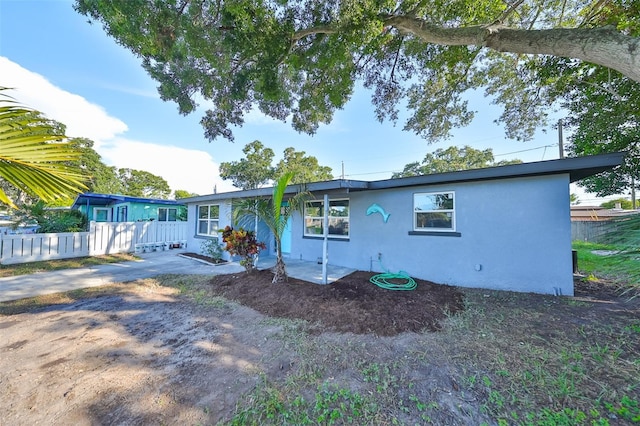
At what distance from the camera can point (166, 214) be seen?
16078 mm

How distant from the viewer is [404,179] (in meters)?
6.19

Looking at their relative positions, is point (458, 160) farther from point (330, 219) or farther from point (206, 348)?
point (206, 348)

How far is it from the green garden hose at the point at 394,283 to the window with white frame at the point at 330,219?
2.00 m

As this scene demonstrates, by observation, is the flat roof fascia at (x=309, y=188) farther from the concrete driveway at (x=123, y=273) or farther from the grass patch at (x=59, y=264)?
the grass patch at (x=59, y=264)

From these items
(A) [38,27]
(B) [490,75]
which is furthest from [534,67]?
(A) [38,27]

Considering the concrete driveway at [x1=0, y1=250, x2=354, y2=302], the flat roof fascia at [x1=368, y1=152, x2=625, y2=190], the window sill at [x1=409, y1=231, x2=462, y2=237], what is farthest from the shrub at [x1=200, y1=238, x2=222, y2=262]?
the window sill at [x1=409, y1=231, x2=462, y2=237]

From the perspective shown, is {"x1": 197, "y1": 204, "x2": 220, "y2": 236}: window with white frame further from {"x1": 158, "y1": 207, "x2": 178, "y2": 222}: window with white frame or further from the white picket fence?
{"x1": 158, "y1": 207, "x2": 178, "y2": 222}: window with white frame

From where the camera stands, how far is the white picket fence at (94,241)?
778cm

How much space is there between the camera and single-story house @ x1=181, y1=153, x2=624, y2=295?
489cm

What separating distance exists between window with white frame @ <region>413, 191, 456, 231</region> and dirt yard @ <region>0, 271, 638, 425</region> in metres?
1.67

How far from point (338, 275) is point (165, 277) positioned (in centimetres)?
482

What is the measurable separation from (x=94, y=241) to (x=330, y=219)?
373 inches

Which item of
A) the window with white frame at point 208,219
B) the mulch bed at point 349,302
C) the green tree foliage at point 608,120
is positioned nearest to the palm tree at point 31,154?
the mulch bed at point 349,302

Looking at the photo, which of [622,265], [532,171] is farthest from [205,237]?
[622,265]
